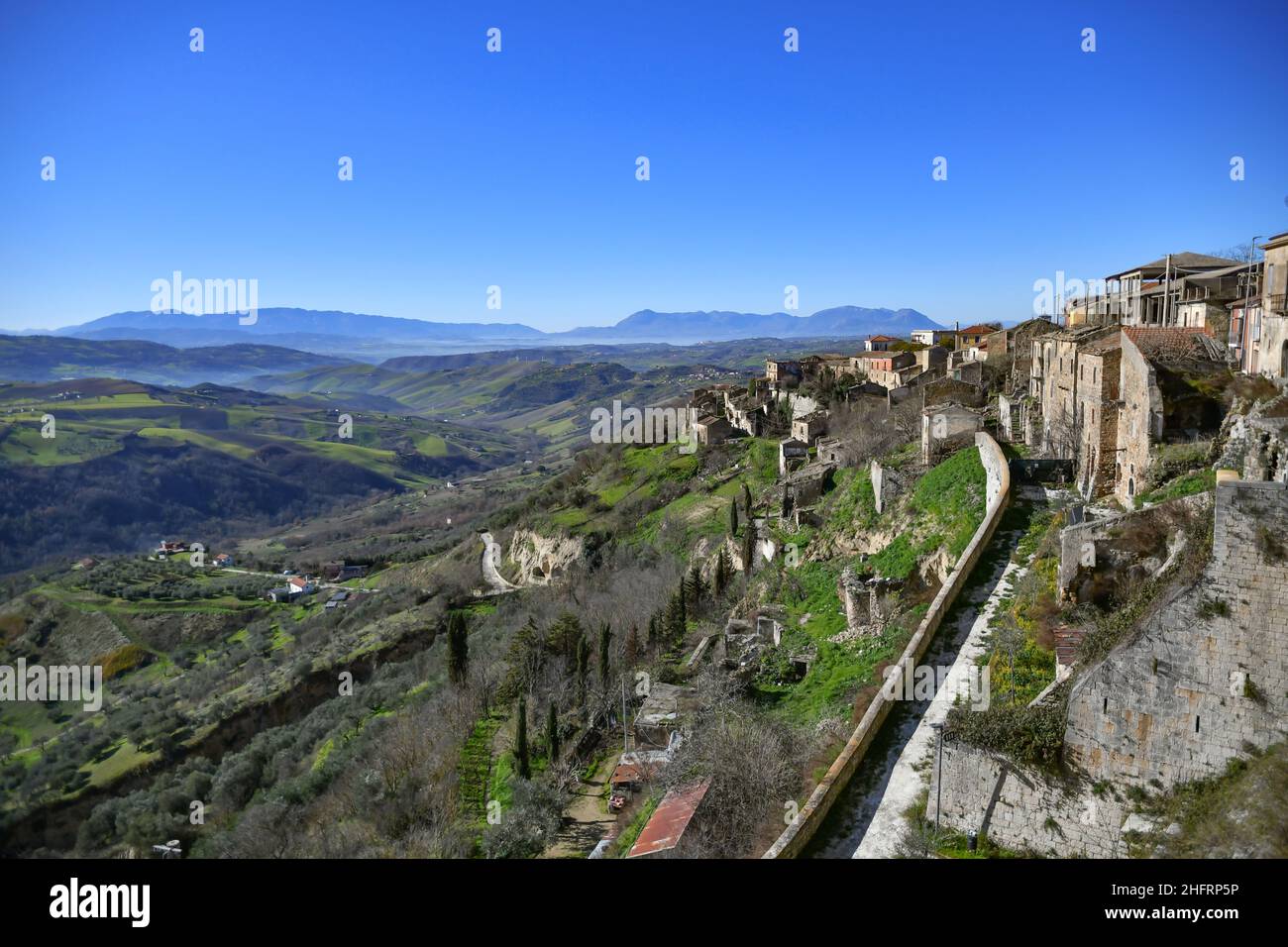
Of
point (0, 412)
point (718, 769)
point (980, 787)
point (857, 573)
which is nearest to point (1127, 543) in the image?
point (980, 787)

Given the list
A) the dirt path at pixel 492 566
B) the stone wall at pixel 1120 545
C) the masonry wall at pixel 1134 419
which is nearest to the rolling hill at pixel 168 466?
the dirt path at pixel 492 566

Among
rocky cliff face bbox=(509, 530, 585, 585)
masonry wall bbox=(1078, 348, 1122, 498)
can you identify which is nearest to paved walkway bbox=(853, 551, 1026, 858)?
masonry wall bbox=(1078, 348, 1122, 498)

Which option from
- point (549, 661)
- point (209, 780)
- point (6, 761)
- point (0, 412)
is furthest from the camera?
point (0, 412)

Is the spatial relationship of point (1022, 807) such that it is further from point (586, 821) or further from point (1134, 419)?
point (586, 821)

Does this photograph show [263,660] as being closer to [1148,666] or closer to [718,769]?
[718,769]

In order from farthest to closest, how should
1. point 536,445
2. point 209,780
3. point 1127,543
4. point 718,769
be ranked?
point 536,445 → point 209,780 → point 718,769 → point 1127,543

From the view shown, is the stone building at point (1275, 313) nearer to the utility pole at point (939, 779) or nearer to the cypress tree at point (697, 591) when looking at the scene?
the utility pole at point (939, 779)
